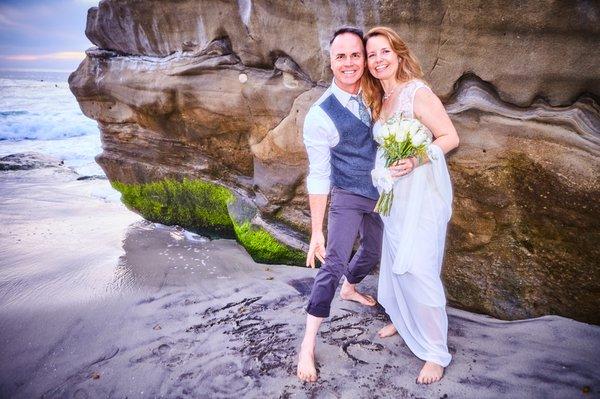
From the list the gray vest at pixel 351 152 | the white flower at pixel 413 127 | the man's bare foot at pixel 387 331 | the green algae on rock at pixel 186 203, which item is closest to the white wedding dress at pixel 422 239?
the gray vest at pixel 351 152

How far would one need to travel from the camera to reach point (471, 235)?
147 inches

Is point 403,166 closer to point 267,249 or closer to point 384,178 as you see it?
point 384,178

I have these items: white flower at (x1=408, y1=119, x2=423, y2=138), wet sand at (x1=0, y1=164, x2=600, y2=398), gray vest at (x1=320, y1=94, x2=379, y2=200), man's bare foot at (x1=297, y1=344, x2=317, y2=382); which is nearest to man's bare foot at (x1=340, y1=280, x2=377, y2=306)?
wet sand at (x1=0, y1=164, x2=600, y2=398)

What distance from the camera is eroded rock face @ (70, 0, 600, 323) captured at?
121 inches

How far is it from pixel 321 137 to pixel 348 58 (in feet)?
2.01

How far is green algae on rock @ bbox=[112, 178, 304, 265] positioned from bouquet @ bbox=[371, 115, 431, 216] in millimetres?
2334

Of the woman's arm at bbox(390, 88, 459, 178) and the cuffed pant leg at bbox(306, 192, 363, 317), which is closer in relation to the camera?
the woman's arm at bbox(390, 88, 459, 178)

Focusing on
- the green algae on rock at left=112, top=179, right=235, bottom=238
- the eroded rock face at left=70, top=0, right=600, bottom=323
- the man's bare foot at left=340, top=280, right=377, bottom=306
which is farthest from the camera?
A: the green algae on rock at left=112, top=179, right=235, bottom=238

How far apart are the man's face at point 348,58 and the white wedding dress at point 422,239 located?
0.38m

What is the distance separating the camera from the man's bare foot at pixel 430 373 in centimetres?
283

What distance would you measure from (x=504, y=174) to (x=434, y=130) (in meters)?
1.14

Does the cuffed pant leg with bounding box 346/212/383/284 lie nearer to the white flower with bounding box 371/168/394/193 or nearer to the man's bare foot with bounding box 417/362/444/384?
the white flower with bounding box 371/168/394/193

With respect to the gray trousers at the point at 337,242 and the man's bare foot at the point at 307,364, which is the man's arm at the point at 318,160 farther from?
the man's bare foot at the point at 307,364

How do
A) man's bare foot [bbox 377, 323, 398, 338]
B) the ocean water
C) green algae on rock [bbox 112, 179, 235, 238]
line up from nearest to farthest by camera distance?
man's bare foot [bbox 377, 323, 398, 338] < green algae on rock [bbox 112, 179, 235, 238] < the ocean water
